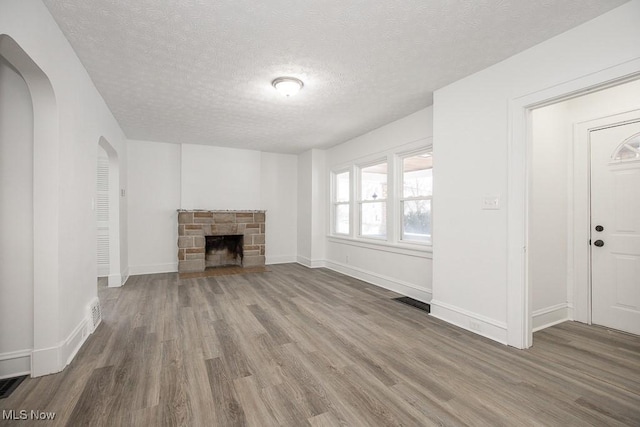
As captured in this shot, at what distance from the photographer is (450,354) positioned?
2.53m

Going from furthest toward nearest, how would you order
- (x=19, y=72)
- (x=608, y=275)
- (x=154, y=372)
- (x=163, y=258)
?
(x=163, y=258)
(x=608, y=275)
(x=154, y=372)
(x=19, y=72)

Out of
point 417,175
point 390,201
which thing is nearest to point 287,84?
point 417,175

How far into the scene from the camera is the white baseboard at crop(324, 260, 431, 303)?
4105 mm

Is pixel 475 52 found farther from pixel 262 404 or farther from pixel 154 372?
pixel 154 372

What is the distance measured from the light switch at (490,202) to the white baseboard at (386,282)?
60.5 inches

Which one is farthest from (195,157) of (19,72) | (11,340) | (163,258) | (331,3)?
(331,3)

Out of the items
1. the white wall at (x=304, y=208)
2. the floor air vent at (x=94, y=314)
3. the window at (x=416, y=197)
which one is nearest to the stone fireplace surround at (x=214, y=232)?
the white wall at (x=304, y=208)

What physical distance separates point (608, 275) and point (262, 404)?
12.0 ft

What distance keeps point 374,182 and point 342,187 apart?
106 centimetres

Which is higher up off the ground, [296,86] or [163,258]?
[296,86]

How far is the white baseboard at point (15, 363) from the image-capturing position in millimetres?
2107

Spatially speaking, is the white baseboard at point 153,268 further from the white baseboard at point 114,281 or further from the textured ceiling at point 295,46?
the textured ceiling at point 295,46

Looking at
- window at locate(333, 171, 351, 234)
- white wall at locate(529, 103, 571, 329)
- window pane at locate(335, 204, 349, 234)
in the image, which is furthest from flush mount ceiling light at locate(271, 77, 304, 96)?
window pane at locate(335, 204, 349, 234)

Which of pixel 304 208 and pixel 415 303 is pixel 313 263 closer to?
pixel 304 208
